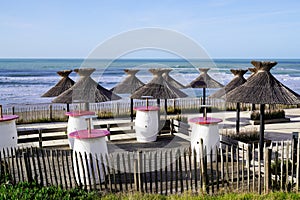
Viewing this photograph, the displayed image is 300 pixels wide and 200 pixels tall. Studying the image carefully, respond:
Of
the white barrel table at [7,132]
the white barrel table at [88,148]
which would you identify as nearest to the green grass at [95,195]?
the white barrel table at [88,148]

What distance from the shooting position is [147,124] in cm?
1198

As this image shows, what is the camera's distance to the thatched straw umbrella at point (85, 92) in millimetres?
11695

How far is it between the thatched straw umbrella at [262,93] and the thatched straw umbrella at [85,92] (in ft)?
14.1

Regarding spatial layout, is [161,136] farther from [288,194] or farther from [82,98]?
[288,194]

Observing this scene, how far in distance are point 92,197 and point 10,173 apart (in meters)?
2.29

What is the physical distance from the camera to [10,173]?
755 cm

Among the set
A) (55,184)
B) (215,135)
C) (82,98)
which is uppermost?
(82,98)

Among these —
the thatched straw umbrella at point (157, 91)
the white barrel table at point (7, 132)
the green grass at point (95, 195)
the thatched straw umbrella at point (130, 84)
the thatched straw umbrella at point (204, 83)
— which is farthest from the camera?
the thatched straw umbrella at point (204, 83)

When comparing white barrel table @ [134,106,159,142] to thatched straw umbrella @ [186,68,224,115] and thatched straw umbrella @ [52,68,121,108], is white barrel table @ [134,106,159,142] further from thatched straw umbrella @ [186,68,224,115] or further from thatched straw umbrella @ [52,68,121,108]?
thatched straw umbrella @ [186,68,224,115]

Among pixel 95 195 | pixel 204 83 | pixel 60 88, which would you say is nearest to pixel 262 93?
pixel 95 195

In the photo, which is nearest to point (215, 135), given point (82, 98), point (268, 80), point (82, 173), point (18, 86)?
point (268, 80)

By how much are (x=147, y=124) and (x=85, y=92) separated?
2377mm

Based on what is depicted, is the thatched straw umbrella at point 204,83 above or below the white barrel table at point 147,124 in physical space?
above

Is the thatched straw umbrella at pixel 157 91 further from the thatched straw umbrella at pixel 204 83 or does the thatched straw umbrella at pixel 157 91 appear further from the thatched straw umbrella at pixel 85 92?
the thatched straw umbrella at pixel 204 83
